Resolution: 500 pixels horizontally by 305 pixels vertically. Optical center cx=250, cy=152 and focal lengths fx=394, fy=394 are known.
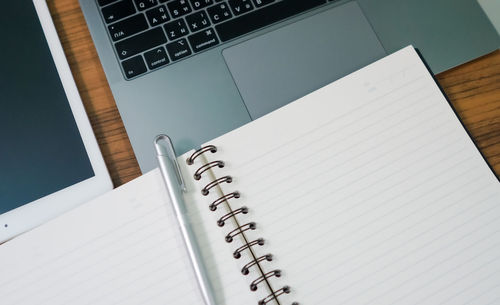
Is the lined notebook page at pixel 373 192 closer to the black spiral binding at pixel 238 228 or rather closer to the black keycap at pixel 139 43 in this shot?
the black spiral binding at pixel 238 228

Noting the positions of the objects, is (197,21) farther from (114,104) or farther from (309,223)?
(309,223)

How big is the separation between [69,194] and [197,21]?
271mm

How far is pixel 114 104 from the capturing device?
1.73 ft

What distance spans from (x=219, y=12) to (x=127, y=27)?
123mm

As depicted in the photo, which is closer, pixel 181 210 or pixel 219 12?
pixel 181 210

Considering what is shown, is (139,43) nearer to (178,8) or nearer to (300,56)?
(178,8)

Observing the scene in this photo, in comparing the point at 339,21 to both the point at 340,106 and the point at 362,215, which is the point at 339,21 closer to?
the point at 340,106

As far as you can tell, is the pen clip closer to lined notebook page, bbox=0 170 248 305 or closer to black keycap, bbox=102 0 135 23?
lined notebook page, bbox=0 170 248 305

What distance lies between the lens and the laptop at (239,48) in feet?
1.62

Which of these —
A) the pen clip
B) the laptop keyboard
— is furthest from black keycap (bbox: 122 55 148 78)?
the pen clip

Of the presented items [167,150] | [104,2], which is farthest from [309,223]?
[104,2]

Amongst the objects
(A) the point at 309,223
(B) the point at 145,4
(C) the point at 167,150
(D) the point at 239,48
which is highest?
(B) the point at 145,4

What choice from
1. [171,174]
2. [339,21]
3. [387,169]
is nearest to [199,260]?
[171,174]

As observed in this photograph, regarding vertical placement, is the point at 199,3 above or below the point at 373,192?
above
